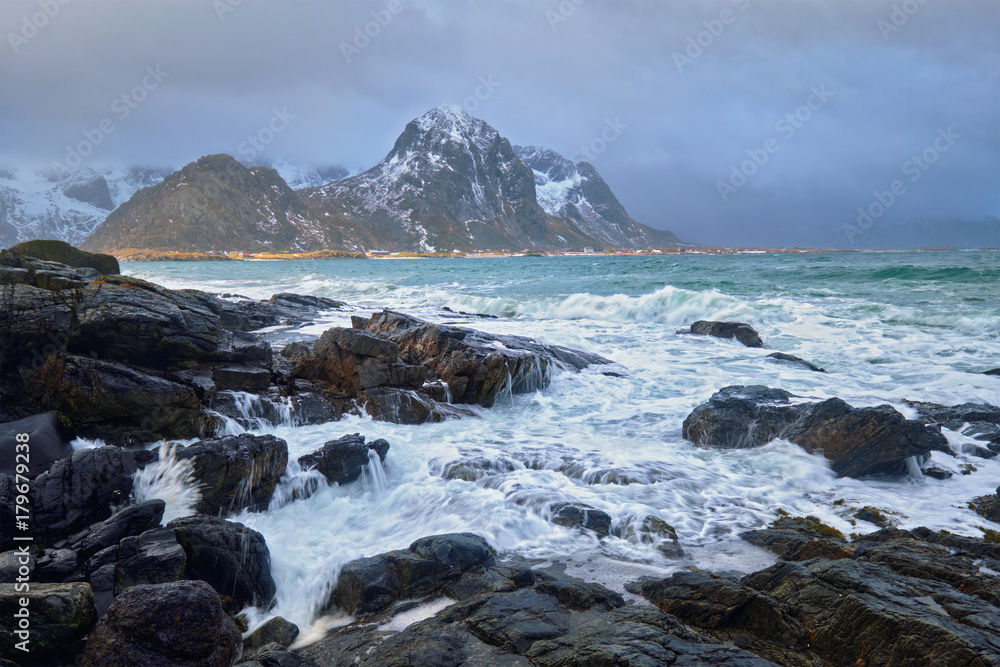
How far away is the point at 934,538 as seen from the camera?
19.1 ft

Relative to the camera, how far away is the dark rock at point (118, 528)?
525cm

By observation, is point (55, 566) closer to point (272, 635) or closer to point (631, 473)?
point (272, 635)

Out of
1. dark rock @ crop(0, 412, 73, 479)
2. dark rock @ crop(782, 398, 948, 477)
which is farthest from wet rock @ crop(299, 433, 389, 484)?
dark rock @ crop(782, 398, 948, 477)

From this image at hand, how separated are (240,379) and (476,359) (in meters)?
5.18

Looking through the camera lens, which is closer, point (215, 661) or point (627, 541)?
point (215, 661)

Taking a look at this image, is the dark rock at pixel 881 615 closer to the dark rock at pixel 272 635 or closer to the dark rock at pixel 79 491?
the dark rock at pixel 272 635

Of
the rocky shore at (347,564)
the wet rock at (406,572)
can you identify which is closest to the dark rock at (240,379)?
the rocky shore at (347,564)

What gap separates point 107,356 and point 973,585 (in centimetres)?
1273

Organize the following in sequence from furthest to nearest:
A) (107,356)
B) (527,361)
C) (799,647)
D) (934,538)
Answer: (527,361), (107,356), (934,538), (799,647)

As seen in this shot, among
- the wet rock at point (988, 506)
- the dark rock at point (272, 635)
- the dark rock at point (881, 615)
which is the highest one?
the dark rock at point (881, 615)

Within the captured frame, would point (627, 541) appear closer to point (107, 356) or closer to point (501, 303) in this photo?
point (107, 356)

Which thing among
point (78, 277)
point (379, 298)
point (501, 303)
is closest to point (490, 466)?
point (78, 277)

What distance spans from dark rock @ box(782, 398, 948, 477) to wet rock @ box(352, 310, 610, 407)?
6.10 metres

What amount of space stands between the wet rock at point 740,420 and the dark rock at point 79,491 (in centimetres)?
902
